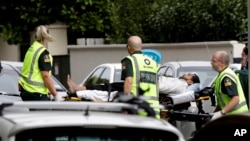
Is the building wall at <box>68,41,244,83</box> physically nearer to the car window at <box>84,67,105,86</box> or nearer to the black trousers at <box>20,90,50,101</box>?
the car window at <box>84,67,105,86</box>

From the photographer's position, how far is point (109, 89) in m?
11.6

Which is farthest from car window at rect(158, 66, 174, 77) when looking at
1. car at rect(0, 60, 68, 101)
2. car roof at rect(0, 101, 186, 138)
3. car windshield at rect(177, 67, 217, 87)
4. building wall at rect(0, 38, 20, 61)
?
building wall at rect(0, 38, 20, 61)

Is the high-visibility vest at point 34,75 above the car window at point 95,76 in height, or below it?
above

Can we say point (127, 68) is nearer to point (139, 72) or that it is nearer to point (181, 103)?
point (139, 72)

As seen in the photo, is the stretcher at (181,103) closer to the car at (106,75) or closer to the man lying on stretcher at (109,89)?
the man lying on stretcher at (109,89)

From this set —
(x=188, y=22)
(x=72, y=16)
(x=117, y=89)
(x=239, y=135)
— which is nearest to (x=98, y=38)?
(x=72, y=16)

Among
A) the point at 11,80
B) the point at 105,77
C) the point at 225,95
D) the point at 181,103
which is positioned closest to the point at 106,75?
the point at 105,77

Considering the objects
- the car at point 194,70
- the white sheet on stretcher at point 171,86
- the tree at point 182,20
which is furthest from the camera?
the tree at point 182,20

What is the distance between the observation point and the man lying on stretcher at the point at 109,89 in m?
11.8

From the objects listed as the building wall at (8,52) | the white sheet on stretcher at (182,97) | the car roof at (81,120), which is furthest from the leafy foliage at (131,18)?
the car roof at (81,120)

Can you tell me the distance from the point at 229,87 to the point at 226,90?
53mm

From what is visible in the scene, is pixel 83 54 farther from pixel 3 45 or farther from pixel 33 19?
pixel 3 45

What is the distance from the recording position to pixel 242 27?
27953 millimetres

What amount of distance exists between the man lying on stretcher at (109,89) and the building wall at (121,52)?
11665 millimetres
